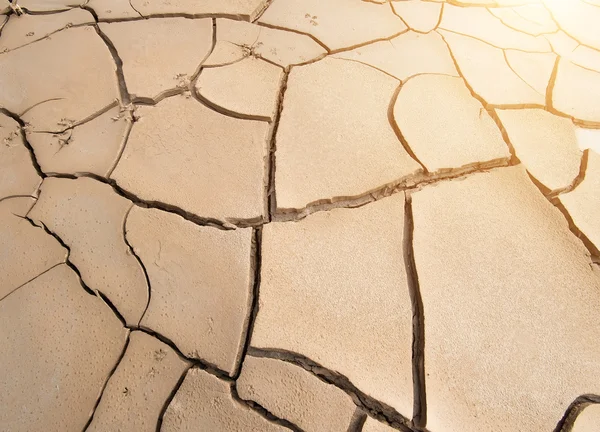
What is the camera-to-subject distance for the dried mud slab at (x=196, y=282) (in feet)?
3.85

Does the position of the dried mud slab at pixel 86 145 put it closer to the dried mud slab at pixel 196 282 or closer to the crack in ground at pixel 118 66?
the crack in ground at pixel 118 66

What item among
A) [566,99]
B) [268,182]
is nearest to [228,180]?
[268,182]

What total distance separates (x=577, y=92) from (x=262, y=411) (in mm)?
1928

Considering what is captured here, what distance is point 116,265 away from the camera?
1.31 m

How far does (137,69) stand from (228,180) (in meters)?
0.81

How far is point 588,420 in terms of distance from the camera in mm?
1081

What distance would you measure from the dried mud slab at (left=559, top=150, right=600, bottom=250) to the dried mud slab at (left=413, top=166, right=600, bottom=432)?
6cm

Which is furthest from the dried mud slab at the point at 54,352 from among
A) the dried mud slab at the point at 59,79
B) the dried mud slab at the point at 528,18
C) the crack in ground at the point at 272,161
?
the dried mud slab at the point at 528,18

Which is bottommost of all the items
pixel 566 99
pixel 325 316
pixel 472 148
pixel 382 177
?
pixel 325 316

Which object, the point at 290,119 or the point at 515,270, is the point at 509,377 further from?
the point at 290,119

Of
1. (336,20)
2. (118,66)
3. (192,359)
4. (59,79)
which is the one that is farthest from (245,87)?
(192,359)

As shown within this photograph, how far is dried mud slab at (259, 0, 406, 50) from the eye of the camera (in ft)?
6.79

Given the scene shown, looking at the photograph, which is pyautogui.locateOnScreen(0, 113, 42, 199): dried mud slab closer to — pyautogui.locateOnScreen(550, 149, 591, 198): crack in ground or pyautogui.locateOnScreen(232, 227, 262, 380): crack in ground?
pyautogui.locateOnScreen(232, 227, 262, 380): crack in ground

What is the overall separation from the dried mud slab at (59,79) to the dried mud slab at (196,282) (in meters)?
0.66
